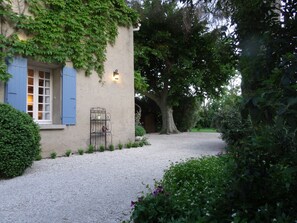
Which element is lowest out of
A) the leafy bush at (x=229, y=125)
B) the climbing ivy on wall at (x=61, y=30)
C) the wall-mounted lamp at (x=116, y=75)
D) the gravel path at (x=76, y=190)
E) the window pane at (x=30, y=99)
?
the gravel path at (x=76, y=190)

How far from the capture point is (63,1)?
8.73 metres

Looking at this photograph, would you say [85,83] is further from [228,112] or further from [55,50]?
[228,112]

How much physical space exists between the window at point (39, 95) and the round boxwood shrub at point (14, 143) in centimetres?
255

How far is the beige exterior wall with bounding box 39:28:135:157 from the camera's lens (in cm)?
859

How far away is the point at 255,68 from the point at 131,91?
938 cm

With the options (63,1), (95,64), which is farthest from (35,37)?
(95,64)

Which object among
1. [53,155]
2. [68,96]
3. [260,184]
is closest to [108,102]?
→ [68,96]

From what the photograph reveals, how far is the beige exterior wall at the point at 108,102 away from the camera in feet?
28.2

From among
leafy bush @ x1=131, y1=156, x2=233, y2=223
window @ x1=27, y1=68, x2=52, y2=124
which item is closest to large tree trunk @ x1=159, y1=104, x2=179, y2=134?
window @ x1=27, y1=68, x2=52, y2=124

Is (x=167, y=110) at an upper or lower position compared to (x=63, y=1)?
lower

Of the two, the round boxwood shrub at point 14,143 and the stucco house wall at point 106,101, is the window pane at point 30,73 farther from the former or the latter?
the round boxwood shrub at point 14,143

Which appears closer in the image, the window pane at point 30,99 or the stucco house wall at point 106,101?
the window pane at point 30,99

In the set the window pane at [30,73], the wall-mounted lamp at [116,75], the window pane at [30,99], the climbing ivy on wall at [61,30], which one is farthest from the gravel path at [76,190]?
the wall-mounted lamp at [116,75]

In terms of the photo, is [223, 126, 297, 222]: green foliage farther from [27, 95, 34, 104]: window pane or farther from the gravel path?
[27, 95, 34, 104]: window pane
